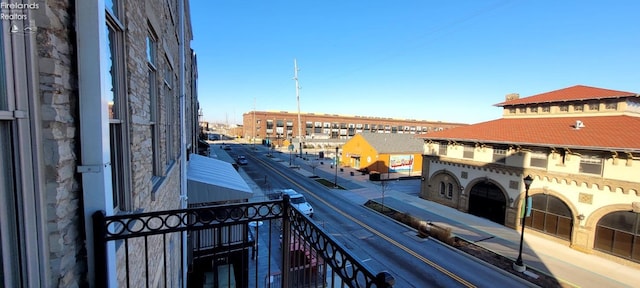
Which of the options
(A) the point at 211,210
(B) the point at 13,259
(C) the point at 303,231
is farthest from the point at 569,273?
(B) the point at 13,259

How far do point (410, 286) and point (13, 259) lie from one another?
37.1 ft

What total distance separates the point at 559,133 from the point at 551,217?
5298 millimetres

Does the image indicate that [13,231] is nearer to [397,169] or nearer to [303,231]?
[303,231]

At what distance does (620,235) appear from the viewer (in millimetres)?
13008

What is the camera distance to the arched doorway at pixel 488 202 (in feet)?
59.6

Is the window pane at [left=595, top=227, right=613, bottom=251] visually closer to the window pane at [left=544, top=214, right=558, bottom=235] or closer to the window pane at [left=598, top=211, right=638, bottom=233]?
the window pane at [left=598, top=211, right=638, bottom=233]

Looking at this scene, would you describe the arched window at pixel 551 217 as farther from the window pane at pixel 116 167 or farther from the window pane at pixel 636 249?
Answer: the window pane at pixel 116 167

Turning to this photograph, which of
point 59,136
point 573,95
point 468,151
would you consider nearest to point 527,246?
point 468,151

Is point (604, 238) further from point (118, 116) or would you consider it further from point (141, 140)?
point (118, 116)

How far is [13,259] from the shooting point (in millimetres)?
1709

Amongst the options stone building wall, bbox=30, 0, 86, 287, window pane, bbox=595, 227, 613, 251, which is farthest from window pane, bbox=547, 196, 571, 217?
stone building wall, bbox=30, 0, 86, 287

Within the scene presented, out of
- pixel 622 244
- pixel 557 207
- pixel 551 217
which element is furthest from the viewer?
pixel 551 217

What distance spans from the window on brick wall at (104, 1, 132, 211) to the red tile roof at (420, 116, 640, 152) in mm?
19157

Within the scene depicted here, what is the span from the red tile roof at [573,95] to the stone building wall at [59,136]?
25.0 metres
